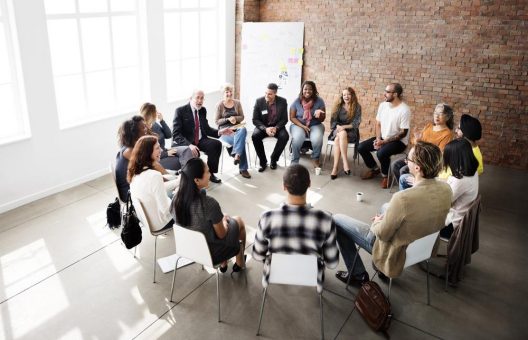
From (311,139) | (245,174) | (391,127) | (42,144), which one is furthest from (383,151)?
(42,144)

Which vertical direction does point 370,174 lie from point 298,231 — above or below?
below

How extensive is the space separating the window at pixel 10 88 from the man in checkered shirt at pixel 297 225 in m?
3.76

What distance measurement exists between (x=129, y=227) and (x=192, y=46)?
16.1ft

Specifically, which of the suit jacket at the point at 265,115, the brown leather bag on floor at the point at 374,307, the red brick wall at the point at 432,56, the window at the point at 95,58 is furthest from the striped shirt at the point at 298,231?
the red brick wall at the point at 432,56

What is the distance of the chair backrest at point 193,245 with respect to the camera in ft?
10.6

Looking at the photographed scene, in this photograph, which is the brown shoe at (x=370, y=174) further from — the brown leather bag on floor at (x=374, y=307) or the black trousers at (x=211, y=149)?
the brown leather bag on floor at (x=374, y=307)

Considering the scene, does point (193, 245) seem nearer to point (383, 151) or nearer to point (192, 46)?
point (383, 151)

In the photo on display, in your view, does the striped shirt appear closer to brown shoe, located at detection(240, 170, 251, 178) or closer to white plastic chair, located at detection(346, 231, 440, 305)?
white plastic chair, located at detection(346, 231, 440, 305)

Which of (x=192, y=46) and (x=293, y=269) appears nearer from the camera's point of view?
(x=293, y=269)

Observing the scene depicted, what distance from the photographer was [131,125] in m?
4.51

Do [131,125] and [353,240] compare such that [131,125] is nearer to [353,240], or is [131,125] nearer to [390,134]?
[353,240]

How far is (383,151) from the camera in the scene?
20.3 feet

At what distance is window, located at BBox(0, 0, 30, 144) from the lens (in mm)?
5020

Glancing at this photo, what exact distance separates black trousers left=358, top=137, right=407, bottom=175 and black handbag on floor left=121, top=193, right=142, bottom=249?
3617 mm
